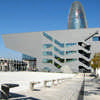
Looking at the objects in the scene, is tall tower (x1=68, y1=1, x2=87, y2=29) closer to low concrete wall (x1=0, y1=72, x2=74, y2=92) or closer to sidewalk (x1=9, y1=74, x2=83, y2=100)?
low concrete wall (x1=0, y1=72, x2=74, y2=92)

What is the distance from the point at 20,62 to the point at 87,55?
3355 centimetres

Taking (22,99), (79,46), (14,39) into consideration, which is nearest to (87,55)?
(79,46)

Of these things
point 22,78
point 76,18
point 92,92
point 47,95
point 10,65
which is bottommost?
point 22,78

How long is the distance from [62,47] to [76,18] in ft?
293

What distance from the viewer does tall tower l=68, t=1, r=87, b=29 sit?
497ft

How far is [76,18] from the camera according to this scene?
509 ft

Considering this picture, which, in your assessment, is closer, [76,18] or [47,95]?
[47,95]

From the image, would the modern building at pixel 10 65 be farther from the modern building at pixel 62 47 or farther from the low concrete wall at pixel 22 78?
the low concrete wall at pixel 22 78

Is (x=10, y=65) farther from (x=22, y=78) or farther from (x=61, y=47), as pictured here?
(x=22, y=78)

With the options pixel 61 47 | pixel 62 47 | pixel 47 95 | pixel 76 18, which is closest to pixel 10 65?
pixel 61 47

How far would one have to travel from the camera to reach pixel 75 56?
2771 inches

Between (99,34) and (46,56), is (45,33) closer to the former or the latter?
(46,56)

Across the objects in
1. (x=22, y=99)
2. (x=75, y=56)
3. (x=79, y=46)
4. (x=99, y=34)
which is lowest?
(x=22, y=99)

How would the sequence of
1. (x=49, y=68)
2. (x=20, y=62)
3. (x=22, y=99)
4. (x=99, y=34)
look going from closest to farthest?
(x=22, y=99) < (x=99, y=34) < (x=49, y=68) < (x=20, y=62)
